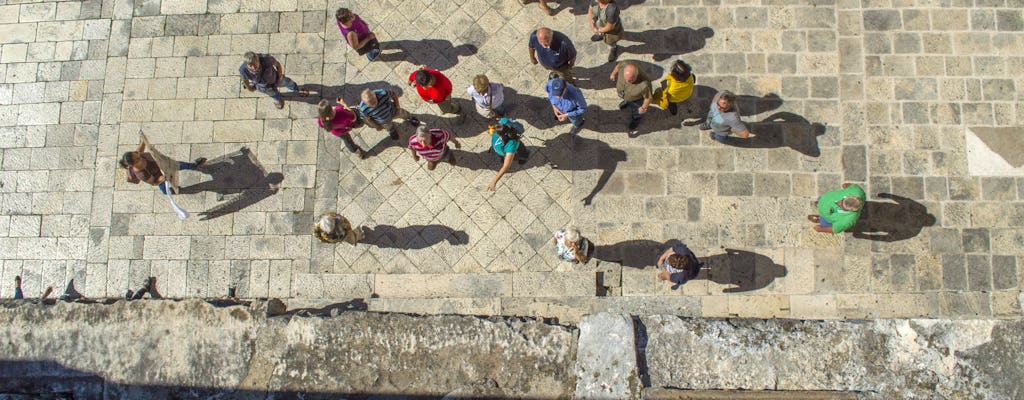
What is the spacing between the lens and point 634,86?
23.0ft

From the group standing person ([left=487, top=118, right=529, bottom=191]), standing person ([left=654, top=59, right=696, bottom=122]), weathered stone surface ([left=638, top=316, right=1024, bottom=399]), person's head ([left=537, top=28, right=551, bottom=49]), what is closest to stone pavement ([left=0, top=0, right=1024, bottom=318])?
standing person ([left=654, top=59, right=696, bottom=122])

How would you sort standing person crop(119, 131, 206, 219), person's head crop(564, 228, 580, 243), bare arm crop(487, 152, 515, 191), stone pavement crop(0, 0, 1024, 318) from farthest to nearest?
stone pavement crop(0, 0, 1024, 318)
standing person crop(119, 131, 206, 219)
bare arm crop(487, 152, 515, 191)
person's head crop(564, 228, 580, 243)

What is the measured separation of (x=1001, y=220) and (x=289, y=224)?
904cm

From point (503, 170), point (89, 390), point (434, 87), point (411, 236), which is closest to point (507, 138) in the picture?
point (503, 170)

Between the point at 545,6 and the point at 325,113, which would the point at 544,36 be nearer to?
the point at 545,6

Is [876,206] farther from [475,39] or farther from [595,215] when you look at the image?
[475,39]

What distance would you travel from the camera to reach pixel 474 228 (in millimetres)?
7723

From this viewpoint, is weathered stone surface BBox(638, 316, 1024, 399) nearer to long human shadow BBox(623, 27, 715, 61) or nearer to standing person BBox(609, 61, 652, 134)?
standing person BBox(609, 61, 652, 134)

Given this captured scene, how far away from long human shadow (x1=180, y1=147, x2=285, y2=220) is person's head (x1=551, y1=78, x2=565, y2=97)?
3.86m

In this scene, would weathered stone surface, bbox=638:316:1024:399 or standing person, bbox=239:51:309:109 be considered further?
standing person, bbox=239:51:309:109

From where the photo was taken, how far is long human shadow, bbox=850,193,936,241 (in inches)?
296

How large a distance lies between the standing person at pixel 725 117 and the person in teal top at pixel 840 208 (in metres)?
1.19

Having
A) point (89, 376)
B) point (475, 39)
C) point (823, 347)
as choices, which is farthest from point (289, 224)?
point (823, 347)

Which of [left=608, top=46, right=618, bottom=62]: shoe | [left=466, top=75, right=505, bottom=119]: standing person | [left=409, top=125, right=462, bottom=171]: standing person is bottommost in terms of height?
[left=409, top=125, right=462, bottom=171]: standing person
